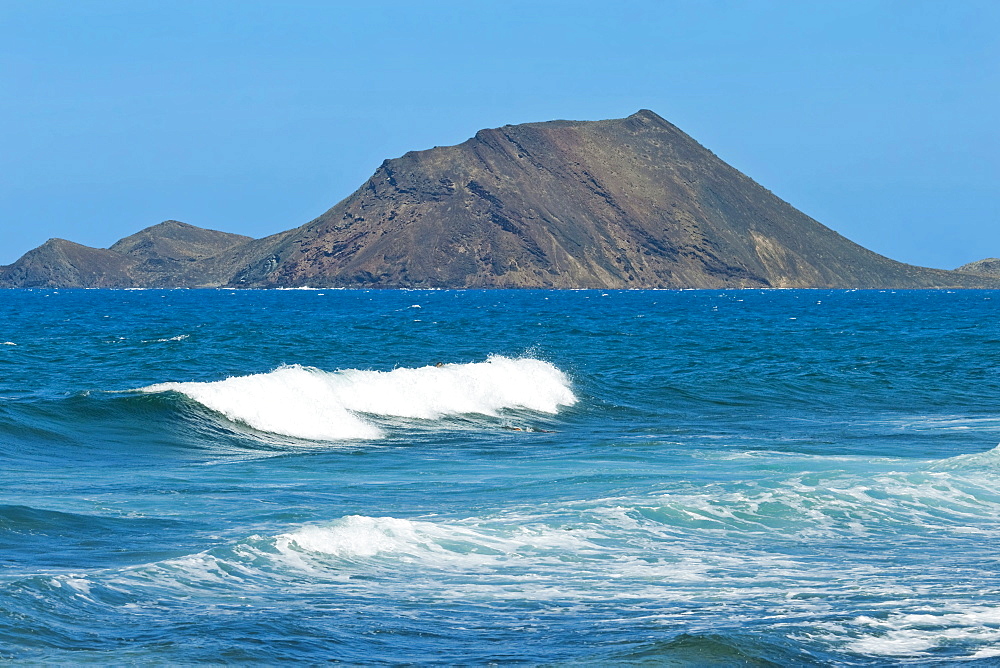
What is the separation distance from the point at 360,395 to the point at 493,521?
1408 cm

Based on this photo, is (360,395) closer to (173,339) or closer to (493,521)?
(493,521)

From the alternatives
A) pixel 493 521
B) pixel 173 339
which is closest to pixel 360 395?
pixel 493 521

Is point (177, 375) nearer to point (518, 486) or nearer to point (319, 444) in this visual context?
point (319, 444)

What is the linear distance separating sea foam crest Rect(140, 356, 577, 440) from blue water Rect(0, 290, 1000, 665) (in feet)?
0.29

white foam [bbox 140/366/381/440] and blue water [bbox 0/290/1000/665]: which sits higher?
white foam [bbox 140/366/381/440]

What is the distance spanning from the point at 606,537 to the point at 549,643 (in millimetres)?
4110

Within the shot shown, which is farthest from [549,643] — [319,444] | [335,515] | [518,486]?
[319,444]

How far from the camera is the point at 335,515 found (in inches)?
528

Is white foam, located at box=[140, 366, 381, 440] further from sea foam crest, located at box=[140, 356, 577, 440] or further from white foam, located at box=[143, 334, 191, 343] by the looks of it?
white foam, located at box=[143, 334, 191, 343]

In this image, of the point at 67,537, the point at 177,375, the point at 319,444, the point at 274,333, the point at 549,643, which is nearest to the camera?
the point at 549,643

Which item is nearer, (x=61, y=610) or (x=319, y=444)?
(x=61, y=610)

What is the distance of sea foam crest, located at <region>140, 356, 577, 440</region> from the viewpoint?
937 inches

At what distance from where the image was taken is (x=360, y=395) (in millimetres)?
26828

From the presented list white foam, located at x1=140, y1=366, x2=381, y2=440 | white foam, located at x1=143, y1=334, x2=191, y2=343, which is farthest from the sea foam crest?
white foam, located at x1=143, y1=334, x2=191, y2=343
